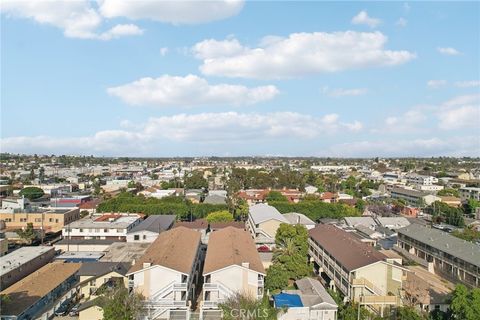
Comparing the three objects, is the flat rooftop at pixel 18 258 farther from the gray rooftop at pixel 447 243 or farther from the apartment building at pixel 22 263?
the gray rooftop at pixel 447 243

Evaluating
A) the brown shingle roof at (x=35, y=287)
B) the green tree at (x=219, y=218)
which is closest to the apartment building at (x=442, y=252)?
the green tree at (x=219, y=218)

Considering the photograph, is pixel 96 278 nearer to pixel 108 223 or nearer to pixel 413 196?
pixel 108 223

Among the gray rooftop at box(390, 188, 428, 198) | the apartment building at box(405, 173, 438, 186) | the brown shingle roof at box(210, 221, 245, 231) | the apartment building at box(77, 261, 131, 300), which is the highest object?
the apartment building at box(405, 173, 438, 186)

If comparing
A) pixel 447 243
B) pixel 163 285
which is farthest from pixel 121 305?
pixel 447 243

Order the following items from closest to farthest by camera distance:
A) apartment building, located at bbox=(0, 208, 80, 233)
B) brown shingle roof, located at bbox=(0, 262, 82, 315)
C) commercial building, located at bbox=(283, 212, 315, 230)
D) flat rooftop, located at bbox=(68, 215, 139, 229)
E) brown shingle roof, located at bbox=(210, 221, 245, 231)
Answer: brown shingle roof, located at bbox=(0, 262, 82, 315), flat rooftop, located at bbox=(68, 215, 139, 229), brown shingle roof, located at bbox=(210, 221, 245, 231), commercial building, located at bbox=(283, 212, 315, 230), apartment building, located at bbox=(0, 208, 80, 233)

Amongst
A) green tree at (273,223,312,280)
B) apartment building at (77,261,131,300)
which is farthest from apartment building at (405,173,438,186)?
apartment building at (77,261,131,300)

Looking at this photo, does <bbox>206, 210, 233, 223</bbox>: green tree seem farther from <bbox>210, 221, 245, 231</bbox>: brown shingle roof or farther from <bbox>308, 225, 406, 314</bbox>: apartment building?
<bbox>308, 225, 406, 314</bbox>: apartment building

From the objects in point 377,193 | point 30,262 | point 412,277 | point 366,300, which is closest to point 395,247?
point 412,277
